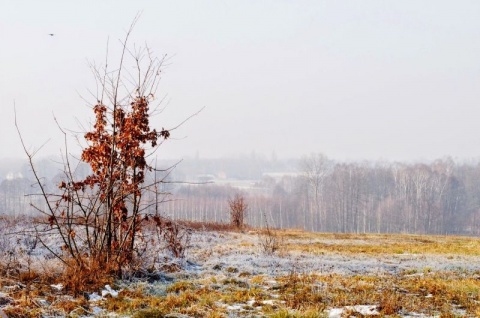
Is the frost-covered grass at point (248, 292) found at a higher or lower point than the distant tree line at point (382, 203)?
higher

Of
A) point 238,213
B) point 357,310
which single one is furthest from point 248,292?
point 238,213

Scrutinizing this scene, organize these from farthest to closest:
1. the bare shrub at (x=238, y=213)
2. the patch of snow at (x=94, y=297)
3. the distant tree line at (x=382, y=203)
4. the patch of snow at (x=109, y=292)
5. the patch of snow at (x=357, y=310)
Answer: the distant tree line at (x=382, y=203) → the bare shrub at (x=238, y=213) → the patch of snow at (x=109, y=292) → the patch of snow at (x=94, y=297) → the patch of snow at (x=357, y=310)

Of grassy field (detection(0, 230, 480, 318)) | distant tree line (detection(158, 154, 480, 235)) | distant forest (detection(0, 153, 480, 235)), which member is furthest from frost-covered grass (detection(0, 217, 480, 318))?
distant tree line (detection(158, 154, 480, 235))

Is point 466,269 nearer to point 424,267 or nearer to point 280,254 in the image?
point 424,267

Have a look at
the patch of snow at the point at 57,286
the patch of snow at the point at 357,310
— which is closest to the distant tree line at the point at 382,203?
the patch of snow at the point at 57,286

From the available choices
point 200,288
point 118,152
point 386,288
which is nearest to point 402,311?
point 386,288

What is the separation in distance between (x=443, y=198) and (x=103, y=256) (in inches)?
3011

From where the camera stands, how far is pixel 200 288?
7.99 meters

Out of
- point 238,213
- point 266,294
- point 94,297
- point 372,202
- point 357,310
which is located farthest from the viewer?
point 372,202

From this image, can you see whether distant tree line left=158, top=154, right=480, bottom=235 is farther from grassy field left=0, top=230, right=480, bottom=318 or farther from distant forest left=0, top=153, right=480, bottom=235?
grassy field left=0, top=230, right=480, bottom=318

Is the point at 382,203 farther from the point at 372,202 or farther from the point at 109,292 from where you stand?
the point at 109,292

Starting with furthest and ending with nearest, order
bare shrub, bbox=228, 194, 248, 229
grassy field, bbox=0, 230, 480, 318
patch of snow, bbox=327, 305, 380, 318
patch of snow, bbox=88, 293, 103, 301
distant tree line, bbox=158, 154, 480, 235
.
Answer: distant tree line, bbox=158, 154, 480, 235
bare shrub, bbox=228, 194, 248, 229
patch of snow, bbox=88, 293, 103, 301
grassy field, bbox=0, 230, 480, 318
patch of snow, bbox=327, 305, 380, 318

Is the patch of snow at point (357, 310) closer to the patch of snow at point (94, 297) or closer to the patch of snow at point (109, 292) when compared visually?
the patch of snow at point (109, 292)

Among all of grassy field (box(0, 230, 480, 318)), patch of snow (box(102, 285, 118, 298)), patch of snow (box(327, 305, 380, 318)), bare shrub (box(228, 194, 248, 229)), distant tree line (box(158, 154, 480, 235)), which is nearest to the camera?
patch of snow (box(327, 305, 380, 318))
